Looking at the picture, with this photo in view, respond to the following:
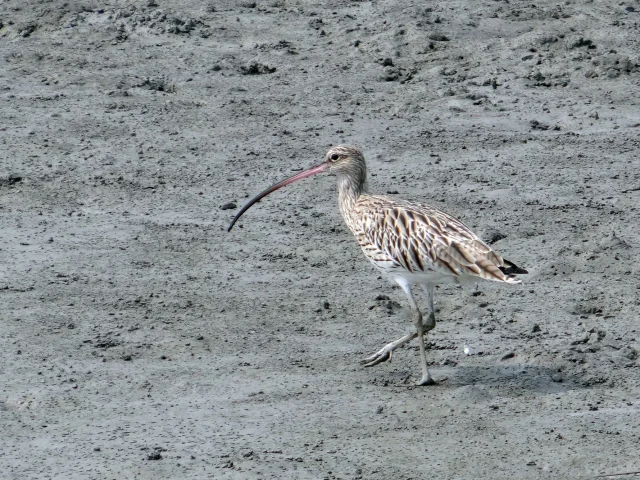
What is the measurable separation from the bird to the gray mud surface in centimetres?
38

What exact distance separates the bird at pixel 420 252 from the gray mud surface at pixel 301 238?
1.25ft

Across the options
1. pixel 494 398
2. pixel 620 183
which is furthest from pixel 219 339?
pixel 620 183

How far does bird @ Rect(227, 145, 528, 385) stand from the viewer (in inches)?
304

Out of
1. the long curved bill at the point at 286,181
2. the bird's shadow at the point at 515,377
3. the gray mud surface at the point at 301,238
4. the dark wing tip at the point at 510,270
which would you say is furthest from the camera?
the long curved bill at the point at 286,181

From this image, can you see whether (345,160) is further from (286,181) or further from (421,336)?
(421,336)

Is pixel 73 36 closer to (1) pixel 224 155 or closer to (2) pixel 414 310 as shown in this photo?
(1) pixel 224 155

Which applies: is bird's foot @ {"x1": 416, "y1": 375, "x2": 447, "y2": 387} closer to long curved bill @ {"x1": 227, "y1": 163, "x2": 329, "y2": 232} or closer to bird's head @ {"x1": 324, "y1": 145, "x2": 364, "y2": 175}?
bird's head @ {"x1": 324, "y1": 145, "x2": 364, "y2": 175}

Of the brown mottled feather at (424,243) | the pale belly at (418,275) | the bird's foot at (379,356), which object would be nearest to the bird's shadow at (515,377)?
the bird's foot at (379,356)

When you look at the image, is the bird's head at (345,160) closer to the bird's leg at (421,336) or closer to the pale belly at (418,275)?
the pale belly at (418,275)

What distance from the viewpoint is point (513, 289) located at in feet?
29.8

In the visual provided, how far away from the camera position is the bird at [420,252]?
771cm

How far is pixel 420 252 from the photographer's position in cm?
787

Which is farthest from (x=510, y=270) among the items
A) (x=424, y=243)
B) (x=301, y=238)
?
(x=301, y=238)

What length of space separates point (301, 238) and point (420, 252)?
235cm
